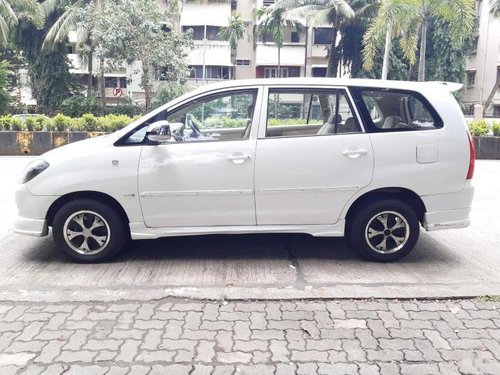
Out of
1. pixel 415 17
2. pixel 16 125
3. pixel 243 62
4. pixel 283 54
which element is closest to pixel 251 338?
pixel 16 125

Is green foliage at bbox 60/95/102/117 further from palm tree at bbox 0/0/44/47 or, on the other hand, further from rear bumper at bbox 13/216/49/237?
rear bumper at bbox 13/216/49/237

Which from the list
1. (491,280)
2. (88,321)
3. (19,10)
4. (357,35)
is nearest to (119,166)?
(88,321)

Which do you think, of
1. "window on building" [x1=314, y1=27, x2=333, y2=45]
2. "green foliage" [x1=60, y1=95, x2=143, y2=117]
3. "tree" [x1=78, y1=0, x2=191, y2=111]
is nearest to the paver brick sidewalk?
"tree" [x1=78, y1=0, x2=191, y2=111]

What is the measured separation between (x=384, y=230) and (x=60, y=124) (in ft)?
41.2

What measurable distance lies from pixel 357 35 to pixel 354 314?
→ 1209 inches

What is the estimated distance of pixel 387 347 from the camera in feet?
10.6

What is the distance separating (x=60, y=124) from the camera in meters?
15.0

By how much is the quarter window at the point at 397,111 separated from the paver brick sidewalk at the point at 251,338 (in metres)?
1.69

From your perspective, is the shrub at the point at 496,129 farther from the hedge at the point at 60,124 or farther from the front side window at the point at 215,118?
the front side window at the point at 215,118

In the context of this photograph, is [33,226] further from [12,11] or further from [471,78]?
[471,78]

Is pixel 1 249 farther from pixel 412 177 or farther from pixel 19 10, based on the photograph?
pixel 19 10

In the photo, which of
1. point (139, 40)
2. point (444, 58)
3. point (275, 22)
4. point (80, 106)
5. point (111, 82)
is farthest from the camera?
point (111, 82)

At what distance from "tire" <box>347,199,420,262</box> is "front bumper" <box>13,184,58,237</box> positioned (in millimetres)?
2856

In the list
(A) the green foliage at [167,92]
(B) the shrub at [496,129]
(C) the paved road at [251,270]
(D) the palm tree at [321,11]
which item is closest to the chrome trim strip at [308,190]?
(C) the paved road at [251,270]
